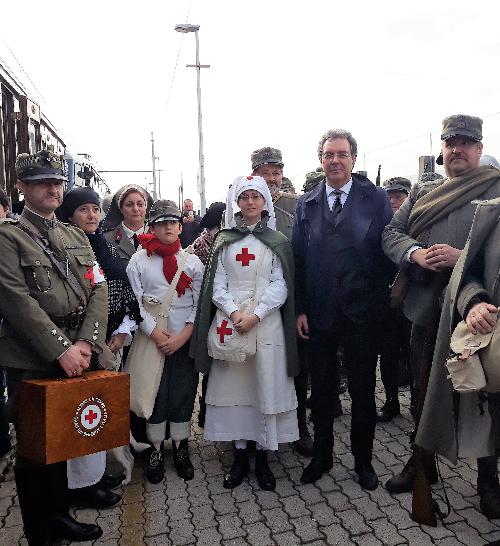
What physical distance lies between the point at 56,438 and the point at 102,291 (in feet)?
2.76

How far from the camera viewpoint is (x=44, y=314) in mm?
2527

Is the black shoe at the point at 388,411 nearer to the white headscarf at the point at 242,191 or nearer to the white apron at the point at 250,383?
the white apron at the point at 250,383

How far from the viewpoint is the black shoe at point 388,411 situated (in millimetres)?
4367

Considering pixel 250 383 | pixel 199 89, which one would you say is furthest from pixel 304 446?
pixel 199 89

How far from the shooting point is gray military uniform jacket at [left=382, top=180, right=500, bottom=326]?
9.61 feet

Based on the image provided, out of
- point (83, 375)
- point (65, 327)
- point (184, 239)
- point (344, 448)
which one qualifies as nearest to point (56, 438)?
point (83, 375)

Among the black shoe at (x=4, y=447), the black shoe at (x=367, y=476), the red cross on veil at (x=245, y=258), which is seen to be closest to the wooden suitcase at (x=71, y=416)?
the red cross on veil at (x=245, y=258)

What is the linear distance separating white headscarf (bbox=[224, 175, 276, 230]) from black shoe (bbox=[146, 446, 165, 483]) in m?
1.58

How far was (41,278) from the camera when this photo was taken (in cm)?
257

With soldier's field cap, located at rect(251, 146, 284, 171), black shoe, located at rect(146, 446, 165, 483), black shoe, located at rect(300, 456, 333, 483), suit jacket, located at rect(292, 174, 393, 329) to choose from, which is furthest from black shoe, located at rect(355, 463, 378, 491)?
soldier's field cap, located at rect(251, 146, 284, 171)

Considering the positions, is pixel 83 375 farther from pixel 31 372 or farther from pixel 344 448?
pixel 344 448

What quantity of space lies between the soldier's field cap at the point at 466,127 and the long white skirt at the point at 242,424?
6.35ft

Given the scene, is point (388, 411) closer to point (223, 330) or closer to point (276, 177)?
point (223, 330)

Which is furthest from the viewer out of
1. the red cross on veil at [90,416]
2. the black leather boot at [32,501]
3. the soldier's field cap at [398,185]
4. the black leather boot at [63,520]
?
the soldier's field cap at [398,185]
